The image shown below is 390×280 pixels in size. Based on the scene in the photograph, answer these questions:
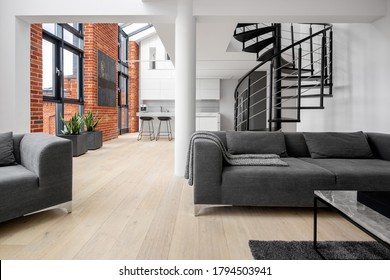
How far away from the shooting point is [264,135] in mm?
3215

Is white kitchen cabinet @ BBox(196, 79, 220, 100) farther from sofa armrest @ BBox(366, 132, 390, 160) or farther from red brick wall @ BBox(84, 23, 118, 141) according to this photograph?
sofa armrest @ BBox(366, 132, 390, 160)

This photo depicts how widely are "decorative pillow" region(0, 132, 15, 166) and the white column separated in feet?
6.46

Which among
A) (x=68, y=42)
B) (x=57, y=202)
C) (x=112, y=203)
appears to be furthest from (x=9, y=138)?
(x=68, y=42)

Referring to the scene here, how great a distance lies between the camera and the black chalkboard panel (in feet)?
25.1

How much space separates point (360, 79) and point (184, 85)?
2407 mm

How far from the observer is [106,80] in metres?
8.15

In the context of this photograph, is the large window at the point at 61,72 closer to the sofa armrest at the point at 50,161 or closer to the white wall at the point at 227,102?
the sofa armrest at the point at 50,161

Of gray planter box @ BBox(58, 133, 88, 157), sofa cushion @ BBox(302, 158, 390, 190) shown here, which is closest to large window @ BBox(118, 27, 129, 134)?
gray planter box @ BBox(58, 133, 88, 157)

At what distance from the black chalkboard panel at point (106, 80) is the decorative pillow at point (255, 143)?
5317 millimetres

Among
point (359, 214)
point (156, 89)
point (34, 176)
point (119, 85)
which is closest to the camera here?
point (359, 214)

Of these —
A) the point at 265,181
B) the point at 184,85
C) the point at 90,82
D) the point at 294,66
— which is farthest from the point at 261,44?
the point at 90,82

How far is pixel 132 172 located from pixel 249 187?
223cm

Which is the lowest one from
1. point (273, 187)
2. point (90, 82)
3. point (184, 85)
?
point (273, 187)

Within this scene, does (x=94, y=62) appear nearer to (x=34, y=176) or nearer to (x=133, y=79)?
(x=133, y=79)
